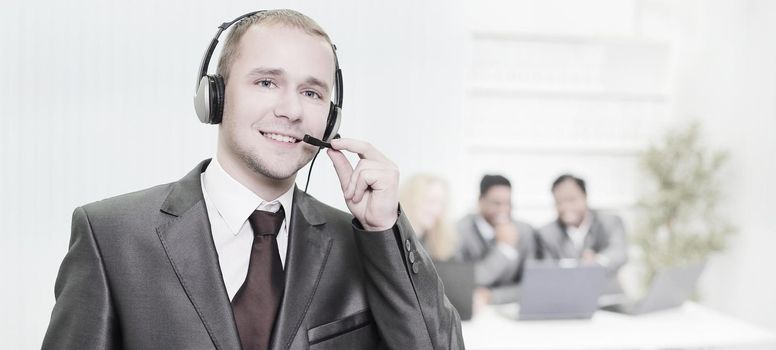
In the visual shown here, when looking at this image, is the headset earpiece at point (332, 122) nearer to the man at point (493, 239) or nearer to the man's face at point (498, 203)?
the man at point (493, 239)

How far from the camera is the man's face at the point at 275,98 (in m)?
1.20

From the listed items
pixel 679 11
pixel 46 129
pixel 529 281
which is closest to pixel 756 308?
pixel 679 11

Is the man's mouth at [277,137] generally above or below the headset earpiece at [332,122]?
below

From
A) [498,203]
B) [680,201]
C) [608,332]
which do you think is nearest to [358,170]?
[608,332]

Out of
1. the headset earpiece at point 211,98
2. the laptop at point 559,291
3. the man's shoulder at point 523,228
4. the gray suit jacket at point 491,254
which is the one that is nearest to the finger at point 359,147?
the headset earpiece at point 211,98

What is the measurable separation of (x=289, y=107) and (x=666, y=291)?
2.77 metres

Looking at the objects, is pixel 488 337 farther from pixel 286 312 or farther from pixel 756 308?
pixel 756 308

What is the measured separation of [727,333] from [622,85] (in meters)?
2.69

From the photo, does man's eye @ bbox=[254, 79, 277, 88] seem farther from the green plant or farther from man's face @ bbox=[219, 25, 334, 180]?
the green plant

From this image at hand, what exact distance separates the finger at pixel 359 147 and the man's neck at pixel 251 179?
13 cm

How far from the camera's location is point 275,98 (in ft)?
3.96

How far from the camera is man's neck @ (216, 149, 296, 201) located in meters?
1.25

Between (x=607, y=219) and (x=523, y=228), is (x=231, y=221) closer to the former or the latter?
(x=523, y=228)

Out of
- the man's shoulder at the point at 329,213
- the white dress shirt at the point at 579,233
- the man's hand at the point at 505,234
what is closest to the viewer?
the man's shoulder at the point at 329,213
